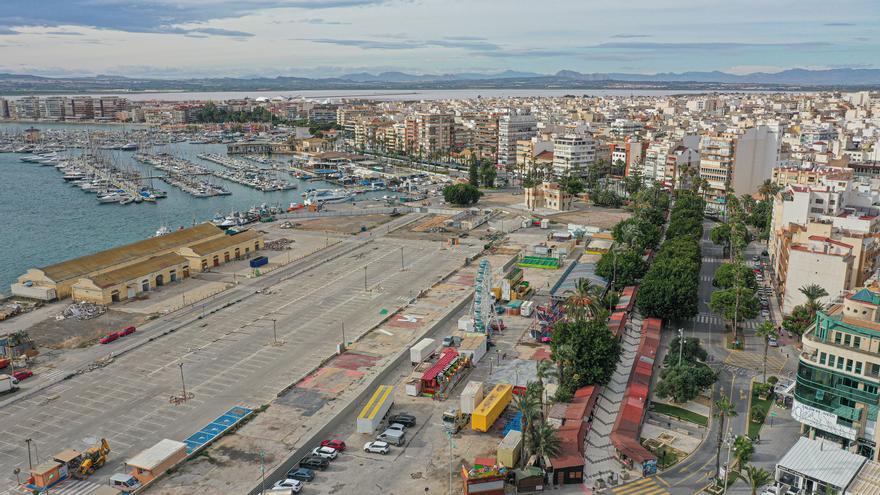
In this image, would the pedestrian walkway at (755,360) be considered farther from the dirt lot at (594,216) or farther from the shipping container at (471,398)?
the dirt lot at (594,216)

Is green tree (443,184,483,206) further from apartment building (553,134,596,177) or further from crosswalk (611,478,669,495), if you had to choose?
crosswalk (611,478,669,495)

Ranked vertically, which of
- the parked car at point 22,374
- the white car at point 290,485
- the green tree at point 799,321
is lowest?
the parked car at point 22,374

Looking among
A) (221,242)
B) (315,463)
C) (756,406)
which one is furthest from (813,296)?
(221,242)

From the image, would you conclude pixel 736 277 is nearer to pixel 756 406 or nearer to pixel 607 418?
pixel 756 406

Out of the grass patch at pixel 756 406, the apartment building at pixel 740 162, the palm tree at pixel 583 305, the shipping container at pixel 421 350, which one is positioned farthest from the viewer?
the apartment building at pixel 740 162

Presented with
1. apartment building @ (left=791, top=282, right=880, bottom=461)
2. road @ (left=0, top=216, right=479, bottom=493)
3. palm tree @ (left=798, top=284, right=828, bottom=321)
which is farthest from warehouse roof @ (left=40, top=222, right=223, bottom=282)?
palm tree @ (left=798, top=284, right=828, bottom=321)

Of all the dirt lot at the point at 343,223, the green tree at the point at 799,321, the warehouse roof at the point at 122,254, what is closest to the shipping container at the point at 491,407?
the green tree at the point at 799,321

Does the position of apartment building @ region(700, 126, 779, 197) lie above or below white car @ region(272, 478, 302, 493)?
above
